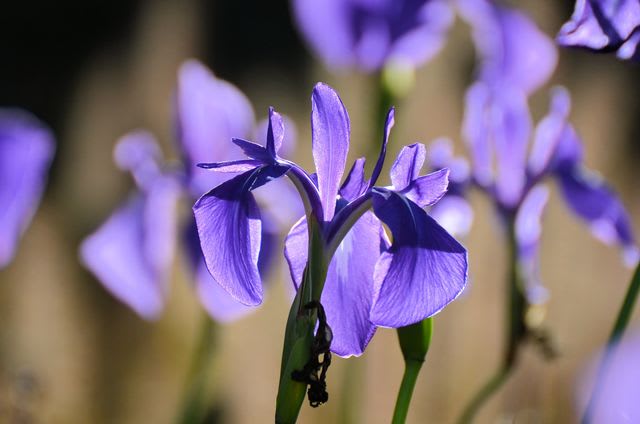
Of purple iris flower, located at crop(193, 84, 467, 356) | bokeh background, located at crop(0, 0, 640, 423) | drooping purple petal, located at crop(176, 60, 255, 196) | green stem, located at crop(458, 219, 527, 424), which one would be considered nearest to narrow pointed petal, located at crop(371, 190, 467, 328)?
purple iris flower, located at crop(193, 84, 467, 356)

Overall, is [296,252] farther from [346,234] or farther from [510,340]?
[510,340]

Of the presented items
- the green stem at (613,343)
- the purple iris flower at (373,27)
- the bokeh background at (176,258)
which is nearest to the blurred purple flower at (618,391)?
the green stem at (613,343)

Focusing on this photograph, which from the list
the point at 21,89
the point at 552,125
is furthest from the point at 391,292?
the point at 21,89

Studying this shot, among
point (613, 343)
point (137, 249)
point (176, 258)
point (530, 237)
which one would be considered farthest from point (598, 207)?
point (176, 258)

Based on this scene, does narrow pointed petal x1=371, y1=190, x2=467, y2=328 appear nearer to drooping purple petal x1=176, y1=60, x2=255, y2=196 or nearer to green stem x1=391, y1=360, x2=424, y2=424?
green stem x1=391, y1=360, x2=424, y2=424

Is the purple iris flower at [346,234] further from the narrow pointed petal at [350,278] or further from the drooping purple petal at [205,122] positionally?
the drooping purple petal at [205,122]

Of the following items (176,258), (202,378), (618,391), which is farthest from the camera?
(176,258)
